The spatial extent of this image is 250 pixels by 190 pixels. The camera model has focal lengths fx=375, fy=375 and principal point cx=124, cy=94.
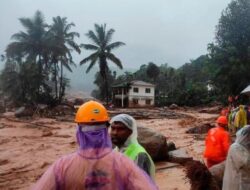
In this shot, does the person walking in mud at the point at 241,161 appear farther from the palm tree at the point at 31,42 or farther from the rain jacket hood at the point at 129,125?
the palm tree at the point at 31,42

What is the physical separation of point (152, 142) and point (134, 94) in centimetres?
4144

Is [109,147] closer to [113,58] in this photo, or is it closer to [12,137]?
[12,137]

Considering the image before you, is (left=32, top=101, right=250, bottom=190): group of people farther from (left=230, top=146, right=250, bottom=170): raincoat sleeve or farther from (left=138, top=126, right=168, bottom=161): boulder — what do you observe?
(left=138, top=126, right=168, bottom=161): boulder

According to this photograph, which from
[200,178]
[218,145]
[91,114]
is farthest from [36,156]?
[91,114]

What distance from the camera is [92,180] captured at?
6.35 feet

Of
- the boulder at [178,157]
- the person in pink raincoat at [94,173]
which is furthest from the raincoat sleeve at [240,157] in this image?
the boulder at [178,157]

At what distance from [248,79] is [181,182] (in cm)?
2072

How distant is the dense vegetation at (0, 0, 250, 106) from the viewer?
2711 cm

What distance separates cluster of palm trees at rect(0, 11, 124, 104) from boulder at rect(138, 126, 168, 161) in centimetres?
2760

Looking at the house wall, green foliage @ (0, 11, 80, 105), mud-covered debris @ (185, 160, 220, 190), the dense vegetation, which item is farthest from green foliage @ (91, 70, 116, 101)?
mud-covered debris @ (185, 160, 220, 190)

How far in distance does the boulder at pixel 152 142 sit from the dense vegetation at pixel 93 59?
18146 mm

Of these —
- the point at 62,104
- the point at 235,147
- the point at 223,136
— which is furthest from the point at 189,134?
the point at 62,104

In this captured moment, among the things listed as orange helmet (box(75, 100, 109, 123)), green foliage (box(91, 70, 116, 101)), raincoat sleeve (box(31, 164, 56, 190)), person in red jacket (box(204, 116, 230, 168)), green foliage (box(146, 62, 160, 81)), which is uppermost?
green foliage (box(146, 62, 160, 81))

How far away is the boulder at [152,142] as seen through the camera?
8969 millimetres
